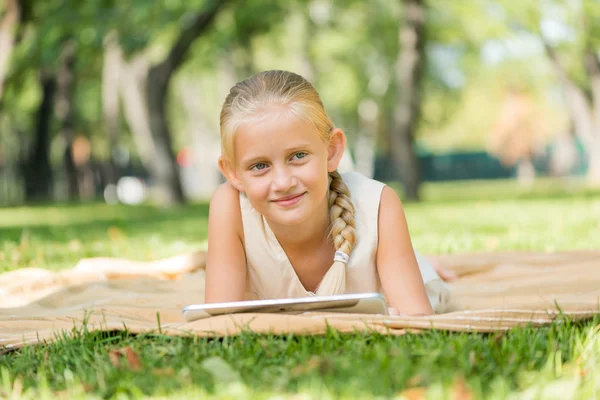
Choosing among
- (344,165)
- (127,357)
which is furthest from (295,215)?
(344,165)

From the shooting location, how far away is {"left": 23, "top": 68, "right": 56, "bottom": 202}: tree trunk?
23.2m

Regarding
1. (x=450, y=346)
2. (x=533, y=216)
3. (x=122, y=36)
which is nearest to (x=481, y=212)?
(x=533, y=216)

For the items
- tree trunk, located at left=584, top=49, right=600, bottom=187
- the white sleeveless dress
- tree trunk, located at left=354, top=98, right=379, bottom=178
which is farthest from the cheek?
tree trunk, located at left=354, top=98, right=379, bottom=178

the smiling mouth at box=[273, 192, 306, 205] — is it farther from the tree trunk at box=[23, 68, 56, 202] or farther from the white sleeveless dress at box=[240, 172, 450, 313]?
the tree trunk at box=[23, 68, 56, 202]

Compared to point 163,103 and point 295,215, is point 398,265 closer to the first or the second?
point 295,215

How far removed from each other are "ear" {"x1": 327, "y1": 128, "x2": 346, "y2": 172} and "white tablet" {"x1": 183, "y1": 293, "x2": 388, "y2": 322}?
630mm

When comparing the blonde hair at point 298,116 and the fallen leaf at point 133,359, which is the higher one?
the blonde hair at point 298,116

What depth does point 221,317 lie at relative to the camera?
2762 mm

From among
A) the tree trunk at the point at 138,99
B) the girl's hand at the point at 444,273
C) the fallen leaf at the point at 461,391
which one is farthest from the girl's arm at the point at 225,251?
the tree trunk at the point at 138,99

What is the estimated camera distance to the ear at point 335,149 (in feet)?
10.4

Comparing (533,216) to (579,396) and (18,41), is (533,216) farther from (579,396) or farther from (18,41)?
(18,41)

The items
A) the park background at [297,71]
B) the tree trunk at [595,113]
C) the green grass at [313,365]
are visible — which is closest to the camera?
the green grass at [313,365]

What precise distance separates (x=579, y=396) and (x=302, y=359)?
2.59 feet

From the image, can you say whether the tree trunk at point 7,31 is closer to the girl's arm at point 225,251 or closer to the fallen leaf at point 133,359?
the girl's arm at point 225,251
